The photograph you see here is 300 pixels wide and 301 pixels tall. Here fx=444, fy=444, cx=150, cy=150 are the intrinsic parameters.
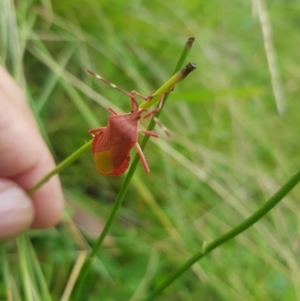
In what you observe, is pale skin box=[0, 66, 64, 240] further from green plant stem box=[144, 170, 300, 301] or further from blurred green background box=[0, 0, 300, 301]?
green plant stem box=[144, 170, 300, 301]

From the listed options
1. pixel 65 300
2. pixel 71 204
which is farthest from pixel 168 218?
pixel 65 300

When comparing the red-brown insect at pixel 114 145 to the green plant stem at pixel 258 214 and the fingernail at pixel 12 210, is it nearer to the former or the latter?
the green plant stem at pixel 258 214

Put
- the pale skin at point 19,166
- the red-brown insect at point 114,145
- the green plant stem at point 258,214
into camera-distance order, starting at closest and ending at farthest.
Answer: the green plant stem at point 258,214
the red-brown insect at point 114,145
the pale skin at point 19,166

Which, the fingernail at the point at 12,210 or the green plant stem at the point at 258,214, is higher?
the green plant stem at the point at 258,214

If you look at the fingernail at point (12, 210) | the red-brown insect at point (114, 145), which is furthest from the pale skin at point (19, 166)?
the red-brown insect at point (114, 145)

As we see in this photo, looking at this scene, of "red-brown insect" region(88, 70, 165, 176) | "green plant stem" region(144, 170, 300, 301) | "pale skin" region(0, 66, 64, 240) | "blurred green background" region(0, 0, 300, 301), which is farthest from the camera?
"blurred green background" region(0, 0, 300, 301)

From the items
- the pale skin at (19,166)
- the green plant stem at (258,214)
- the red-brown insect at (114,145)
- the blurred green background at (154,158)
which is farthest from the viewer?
the blurred green background at (154,158)

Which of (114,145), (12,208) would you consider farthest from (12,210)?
(114,145)

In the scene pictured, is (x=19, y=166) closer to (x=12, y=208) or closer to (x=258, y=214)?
(x=12, y=208)

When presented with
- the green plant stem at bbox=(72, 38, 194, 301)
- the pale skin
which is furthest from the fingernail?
the green plant stem at bbox=(72, 38, 194, 301)
